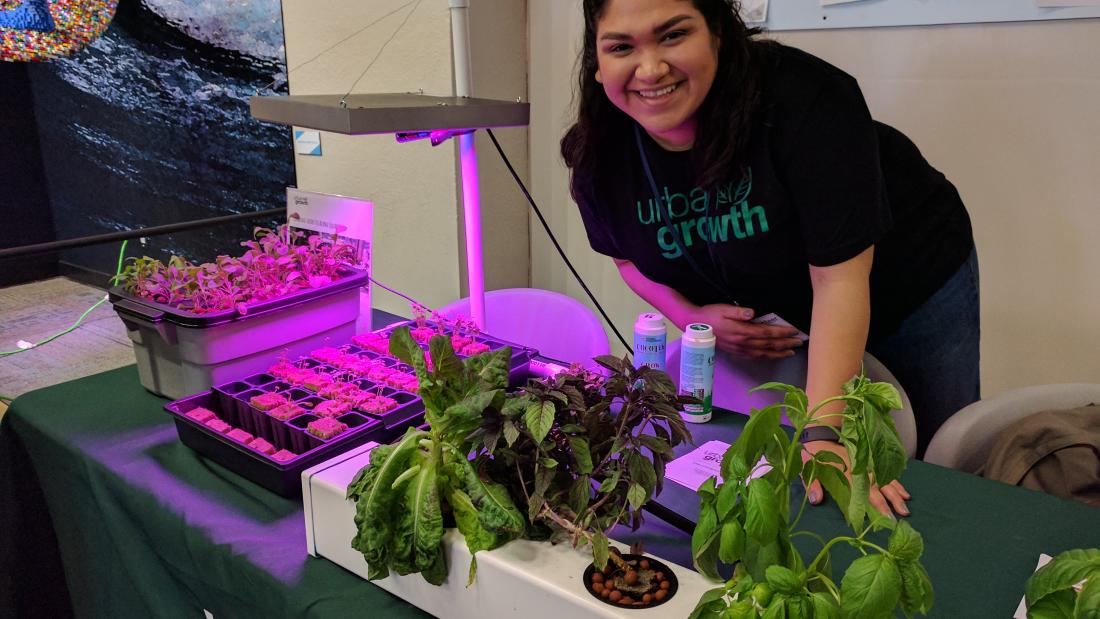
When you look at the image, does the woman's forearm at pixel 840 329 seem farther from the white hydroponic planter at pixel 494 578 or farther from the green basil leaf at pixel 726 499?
the green basil leaf at pixel 726 499

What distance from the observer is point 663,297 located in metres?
1.59

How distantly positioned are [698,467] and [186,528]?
0.73 metres

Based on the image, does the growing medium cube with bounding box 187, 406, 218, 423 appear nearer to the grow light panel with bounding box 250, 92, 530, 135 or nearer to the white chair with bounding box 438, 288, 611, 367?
the grow light panel with bounding box 250, 92, 530, 135

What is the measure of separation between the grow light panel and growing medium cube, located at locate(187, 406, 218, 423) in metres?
0.48

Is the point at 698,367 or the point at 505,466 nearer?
the point at 505,466

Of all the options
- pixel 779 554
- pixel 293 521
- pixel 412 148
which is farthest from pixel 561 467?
pixel 412 148

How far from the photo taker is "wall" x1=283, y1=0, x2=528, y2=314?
2436 mm

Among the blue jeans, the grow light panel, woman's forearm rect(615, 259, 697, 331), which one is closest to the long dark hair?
the grow light panel

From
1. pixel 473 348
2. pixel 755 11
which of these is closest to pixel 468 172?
pixel 473 348

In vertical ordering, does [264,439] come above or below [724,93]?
below

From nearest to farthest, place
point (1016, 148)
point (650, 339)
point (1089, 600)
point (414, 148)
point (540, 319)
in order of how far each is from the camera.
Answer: point (1089, 600), point (650, 339), point (1016, 148), point (540, 319), point (414, 148)

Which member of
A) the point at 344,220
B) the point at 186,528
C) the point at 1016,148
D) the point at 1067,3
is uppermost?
the point at 1067,3

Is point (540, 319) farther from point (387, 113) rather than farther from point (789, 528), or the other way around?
point (789, 528)

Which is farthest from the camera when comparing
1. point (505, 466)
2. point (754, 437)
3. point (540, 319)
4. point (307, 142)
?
point (307, 142)
